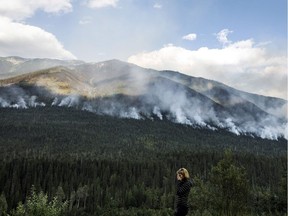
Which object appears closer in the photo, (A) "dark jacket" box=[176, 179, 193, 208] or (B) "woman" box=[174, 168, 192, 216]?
(B) "woman" box=[174, 168, 192, 216]

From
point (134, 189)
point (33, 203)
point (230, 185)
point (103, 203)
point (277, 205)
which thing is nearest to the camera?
point (33, 203)

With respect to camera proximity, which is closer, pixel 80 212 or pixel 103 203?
pixel 80 212

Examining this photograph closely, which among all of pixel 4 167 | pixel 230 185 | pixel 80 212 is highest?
pixel 230 185

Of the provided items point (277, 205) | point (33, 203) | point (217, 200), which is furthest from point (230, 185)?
point (277, 205)

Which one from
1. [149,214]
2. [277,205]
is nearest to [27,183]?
[149,214]

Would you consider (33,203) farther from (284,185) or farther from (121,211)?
(121,211)

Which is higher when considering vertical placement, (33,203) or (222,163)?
(222,163)

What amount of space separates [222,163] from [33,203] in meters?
29.9

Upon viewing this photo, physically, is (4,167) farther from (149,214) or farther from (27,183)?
(149,214)

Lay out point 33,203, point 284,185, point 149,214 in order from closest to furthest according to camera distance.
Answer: point 33,203 → point 284,185 → point 149,214

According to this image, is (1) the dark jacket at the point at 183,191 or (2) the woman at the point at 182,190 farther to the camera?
(1) the dark jacket at the point at 183,191

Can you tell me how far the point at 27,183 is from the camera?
188625 mm

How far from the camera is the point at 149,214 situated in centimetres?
16162

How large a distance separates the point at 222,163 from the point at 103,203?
419 ft
